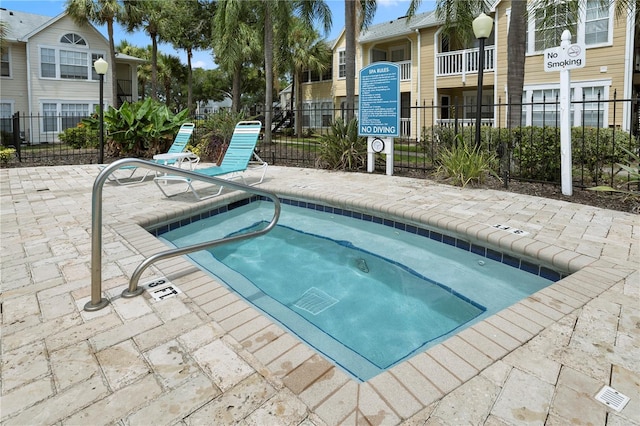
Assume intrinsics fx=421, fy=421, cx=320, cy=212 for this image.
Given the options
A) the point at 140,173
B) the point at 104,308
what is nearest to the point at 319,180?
the point at 140,173

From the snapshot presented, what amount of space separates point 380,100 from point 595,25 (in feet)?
35.8

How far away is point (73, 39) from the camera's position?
23.0m

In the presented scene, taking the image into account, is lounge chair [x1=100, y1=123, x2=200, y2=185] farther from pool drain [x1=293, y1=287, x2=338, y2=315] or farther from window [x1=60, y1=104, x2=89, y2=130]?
window [x1=60, y1=104, x2=89, y2=130]

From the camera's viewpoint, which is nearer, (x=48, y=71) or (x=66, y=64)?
(x=48, y=71)

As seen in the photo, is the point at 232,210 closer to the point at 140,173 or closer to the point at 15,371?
the point at 140,173

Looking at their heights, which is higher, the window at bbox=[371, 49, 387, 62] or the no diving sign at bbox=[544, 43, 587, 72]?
the window at bbox=[371, 49, 387, 62]

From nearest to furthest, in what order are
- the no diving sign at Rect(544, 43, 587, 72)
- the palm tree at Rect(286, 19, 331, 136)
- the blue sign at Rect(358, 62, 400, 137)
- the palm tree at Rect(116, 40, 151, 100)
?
the no diving sign at Rect(544, 43, 587, 72), the blue sign at Rect(358, 62, 400, 137), the palm tree at Rect(286, 19, 331, 136), the palm tree at Rect(116, 40, 151, 100)

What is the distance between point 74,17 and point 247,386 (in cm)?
2624

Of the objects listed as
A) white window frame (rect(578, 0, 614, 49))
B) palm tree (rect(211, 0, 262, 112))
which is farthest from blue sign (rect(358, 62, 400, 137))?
palm tree (rect(211, 0, 262, 112))

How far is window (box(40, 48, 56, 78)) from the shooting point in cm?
2191

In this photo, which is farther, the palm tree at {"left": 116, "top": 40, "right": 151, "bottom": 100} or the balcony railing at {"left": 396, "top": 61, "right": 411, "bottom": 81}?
the palm tree at {"left": 116, "top": 40, "right": 151, "bottom": 100}

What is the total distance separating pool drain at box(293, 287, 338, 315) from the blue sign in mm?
5646

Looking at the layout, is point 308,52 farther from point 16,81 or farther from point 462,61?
point 16,81

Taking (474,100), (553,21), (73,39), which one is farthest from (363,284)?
(73,39)
